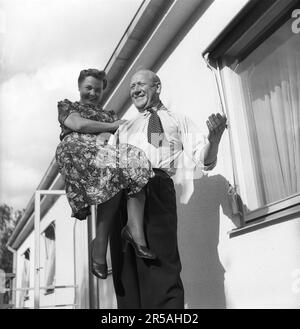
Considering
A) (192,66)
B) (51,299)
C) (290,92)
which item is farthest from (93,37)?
(51,299)

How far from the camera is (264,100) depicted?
261cm

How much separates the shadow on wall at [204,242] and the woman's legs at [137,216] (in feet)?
2.40

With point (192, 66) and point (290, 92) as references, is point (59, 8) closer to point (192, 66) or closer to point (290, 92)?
point (192, 66)

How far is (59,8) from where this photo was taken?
3121mm

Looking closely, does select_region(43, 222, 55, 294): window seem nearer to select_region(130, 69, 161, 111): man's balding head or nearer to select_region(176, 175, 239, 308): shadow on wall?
select_region(176, 175, 239, 308): shadow on wall

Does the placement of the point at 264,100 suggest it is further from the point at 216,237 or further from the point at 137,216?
the point at 137,216

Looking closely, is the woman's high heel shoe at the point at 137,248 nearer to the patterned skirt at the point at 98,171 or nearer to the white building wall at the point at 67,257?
the patterned skirt at the point at 98,171

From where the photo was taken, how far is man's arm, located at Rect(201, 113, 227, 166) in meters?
2.12

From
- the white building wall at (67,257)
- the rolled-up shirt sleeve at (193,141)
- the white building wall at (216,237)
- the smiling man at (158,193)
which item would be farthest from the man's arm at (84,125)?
the white building wall at (67,257)

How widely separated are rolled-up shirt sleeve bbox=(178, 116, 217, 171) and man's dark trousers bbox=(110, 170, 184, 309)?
192 millimetres

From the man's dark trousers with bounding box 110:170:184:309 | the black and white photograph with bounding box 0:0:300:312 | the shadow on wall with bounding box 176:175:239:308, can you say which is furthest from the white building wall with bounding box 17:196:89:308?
the man's dark trousers with bounding box 110:170:184:309

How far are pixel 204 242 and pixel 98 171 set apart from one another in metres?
1.11

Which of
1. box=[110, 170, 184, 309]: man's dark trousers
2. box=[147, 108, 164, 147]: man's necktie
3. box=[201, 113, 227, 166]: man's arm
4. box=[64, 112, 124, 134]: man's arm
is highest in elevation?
box=[64, 112, 124, 134]: man's arm

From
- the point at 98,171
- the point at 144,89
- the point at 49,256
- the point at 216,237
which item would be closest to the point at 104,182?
the point at 98,171
